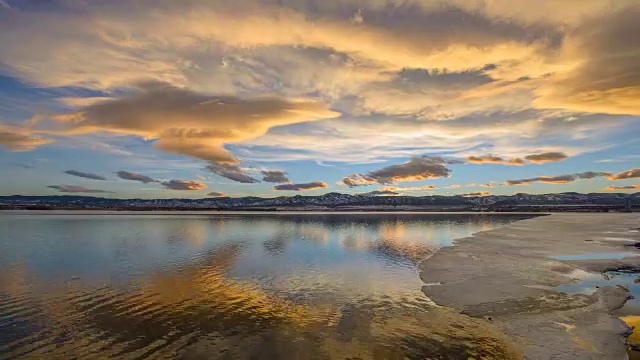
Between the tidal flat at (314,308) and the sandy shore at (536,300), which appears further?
the sandy shore at (536,300)

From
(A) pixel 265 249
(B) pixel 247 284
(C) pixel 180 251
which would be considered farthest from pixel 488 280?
(C) pixel 180 251

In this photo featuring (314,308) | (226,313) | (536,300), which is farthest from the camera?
(536,300)

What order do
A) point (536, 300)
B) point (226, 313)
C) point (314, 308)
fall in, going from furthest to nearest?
1. point (536, 300)
2. point (314, 308)
3. point (226, 313)

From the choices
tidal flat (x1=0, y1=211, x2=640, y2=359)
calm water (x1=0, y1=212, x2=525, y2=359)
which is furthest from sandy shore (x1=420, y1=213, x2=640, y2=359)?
calm water (x1=0, y1=212, x2=525, y2=359)

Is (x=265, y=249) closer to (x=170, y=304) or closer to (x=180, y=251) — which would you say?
(x=180, y=251)

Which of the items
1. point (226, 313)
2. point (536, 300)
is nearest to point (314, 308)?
point (226, 313)

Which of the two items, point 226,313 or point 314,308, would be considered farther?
point 314,308

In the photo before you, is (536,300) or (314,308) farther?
(536,300)

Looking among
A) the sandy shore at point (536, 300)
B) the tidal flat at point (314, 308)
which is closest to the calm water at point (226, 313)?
the tidal flat at point (314, 308)

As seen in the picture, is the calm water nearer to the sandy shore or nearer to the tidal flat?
the tidal flat

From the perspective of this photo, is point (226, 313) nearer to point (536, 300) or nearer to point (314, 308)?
point (314, 308)

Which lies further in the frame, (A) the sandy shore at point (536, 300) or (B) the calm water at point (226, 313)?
(A) the sandy shore at point (536, 300)

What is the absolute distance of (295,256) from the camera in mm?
40844

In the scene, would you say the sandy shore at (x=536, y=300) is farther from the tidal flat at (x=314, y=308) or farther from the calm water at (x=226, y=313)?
the calm water at (x=226, y=313)
